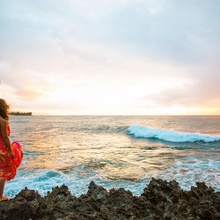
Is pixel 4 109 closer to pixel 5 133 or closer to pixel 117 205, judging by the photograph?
pixel 5 133

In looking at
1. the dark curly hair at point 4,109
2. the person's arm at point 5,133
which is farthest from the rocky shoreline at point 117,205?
the dark curly hair at point 4,109

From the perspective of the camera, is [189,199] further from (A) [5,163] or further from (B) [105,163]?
(B) [105,163]

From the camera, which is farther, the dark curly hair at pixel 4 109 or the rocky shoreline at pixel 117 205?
the dark curly hair at pixel 4 109

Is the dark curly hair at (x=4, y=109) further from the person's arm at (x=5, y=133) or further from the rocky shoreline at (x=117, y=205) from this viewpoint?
the rocky shoreline at (x=117, y=205)

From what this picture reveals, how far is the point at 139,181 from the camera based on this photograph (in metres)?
7.50

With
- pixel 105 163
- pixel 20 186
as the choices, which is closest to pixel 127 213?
pixel 20 186

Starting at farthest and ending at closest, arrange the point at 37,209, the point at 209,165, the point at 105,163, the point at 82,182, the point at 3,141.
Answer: the point at 105,163 → the point at 209,165 → the point at 82,182 → the point at 3,141 → the point at 37,209

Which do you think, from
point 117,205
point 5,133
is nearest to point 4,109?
point 5,133

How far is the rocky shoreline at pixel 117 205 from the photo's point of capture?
3.53 m

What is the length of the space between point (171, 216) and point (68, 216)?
1773mm

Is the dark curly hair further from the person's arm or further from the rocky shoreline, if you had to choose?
the rocky shoreline

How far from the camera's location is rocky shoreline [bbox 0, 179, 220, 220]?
3525 millimetres

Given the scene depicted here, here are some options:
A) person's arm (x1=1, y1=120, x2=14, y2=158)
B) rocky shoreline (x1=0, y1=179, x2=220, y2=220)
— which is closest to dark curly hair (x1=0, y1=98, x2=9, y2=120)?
person's arm (x1=1, y1=120, x2=14, y2=158)

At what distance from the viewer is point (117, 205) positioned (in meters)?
3.97
